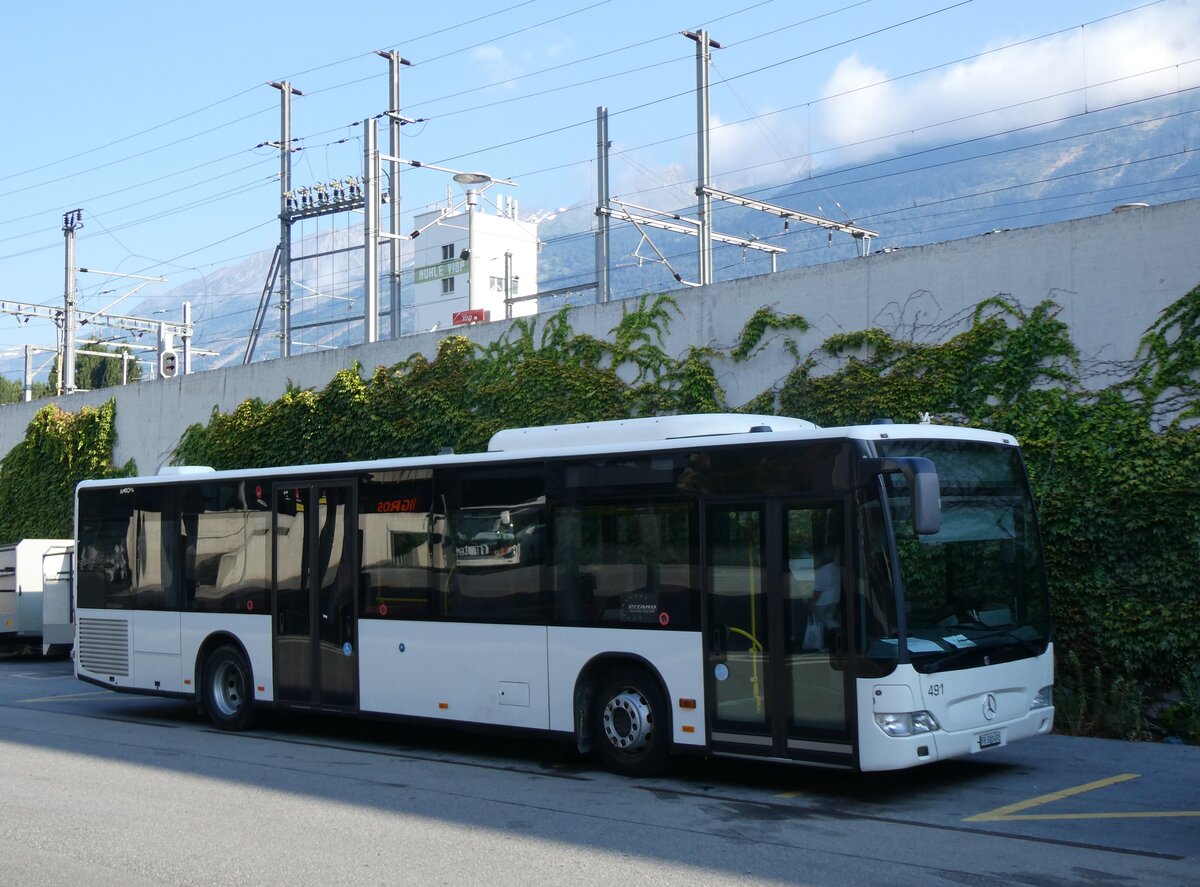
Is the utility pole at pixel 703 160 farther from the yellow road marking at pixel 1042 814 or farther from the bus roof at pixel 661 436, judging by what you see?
the yellow road marking at pixel 1042 814

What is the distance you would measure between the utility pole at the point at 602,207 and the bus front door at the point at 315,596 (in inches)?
417

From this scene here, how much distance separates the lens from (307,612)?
14031mm

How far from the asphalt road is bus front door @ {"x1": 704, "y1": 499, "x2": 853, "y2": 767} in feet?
1.74

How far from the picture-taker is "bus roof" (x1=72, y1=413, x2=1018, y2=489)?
1025cm

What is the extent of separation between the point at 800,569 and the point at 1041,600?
7.34 ft

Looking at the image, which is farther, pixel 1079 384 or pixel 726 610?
pixel 1079 384

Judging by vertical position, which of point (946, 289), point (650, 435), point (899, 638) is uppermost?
point (946, 289)

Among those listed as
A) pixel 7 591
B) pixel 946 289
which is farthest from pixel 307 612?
pixel 7 591

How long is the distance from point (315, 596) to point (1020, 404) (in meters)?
8.05

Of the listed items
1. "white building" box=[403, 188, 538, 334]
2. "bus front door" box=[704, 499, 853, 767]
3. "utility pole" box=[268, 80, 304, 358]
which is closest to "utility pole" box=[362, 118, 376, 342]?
"utility pole" box=[268, 80, 304, 358]

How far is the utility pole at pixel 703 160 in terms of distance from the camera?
23281 mm

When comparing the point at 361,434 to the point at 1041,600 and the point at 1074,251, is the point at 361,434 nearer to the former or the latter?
the point at 1074,251

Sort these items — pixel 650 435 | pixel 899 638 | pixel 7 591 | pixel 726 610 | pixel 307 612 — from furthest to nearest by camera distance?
pixel 7 591 → pixel 307 612 → pixel 650 435 → pixel 726 610 → pixel 899 638

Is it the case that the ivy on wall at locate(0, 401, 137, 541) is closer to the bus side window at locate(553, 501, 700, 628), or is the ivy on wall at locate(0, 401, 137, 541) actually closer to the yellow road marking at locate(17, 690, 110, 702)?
the yellow road marking at locate(17, 690, 110, 702)
